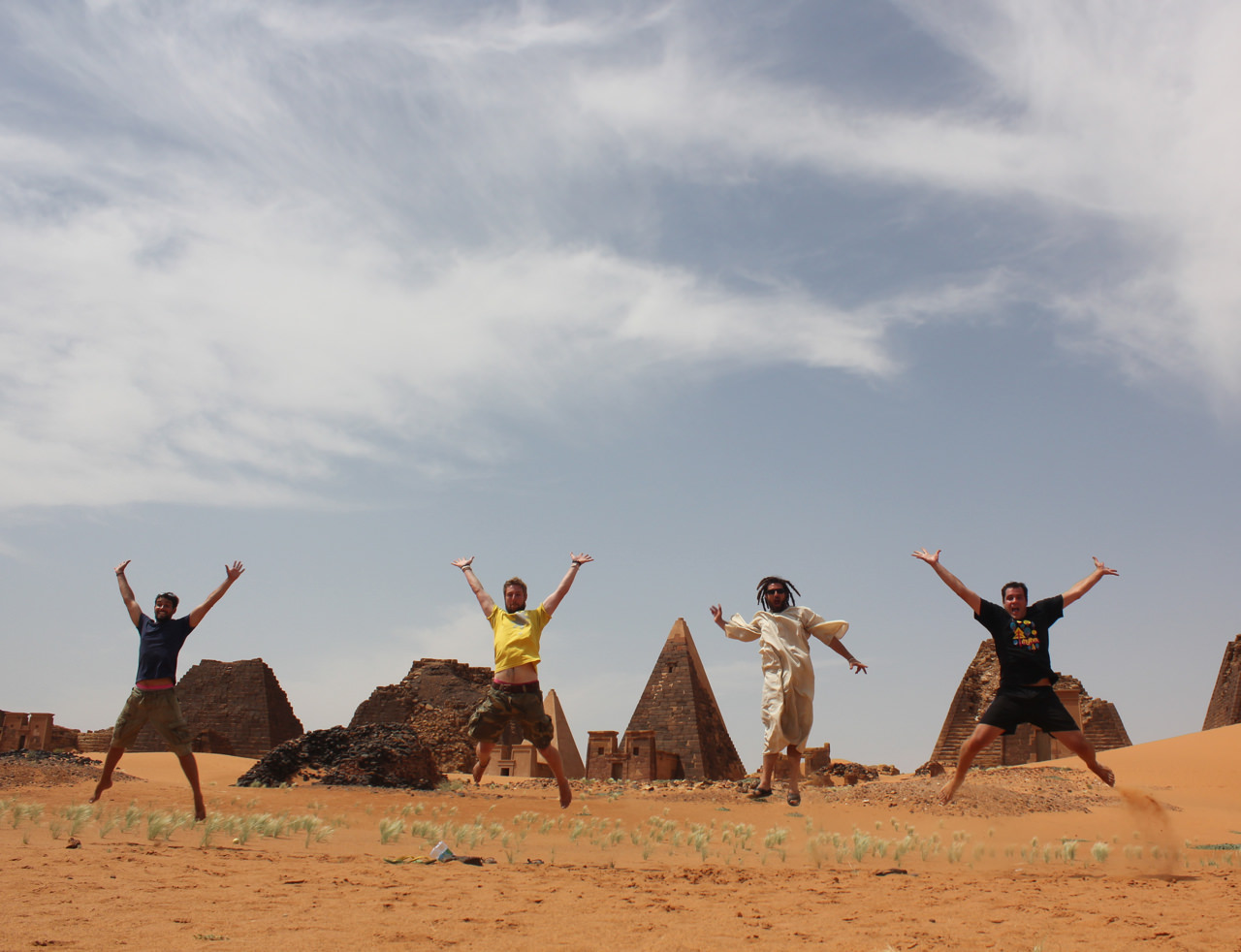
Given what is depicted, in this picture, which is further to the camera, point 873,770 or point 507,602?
point 873,770

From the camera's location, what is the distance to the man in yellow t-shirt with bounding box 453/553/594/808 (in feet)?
26.4

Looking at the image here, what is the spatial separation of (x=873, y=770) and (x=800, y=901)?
103 ft

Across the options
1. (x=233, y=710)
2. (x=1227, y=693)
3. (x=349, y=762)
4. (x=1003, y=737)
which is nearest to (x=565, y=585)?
(x=349, y=762)

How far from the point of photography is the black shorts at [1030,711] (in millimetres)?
6668

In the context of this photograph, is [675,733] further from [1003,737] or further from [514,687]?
[514,687]

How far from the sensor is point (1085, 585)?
712 centimetres

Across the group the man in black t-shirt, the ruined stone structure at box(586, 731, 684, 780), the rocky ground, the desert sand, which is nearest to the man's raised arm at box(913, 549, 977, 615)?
the man in black t-shirt

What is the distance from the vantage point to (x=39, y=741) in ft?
88.1

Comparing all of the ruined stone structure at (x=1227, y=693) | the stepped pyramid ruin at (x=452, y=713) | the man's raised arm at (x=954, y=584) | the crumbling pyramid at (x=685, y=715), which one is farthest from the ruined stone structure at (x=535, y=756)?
the man's raised arm at (x=954, y=584)

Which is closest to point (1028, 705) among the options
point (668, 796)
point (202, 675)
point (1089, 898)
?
point (1089, 898)

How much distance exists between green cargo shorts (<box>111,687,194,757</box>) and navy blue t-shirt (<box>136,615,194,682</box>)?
147 mm

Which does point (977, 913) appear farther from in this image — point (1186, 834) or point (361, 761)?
point (361, 761)

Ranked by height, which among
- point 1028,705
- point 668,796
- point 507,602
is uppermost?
point 507,602

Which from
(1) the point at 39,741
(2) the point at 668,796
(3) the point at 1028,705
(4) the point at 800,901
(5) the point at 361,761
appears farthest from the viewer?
(1) the point at 39,741
